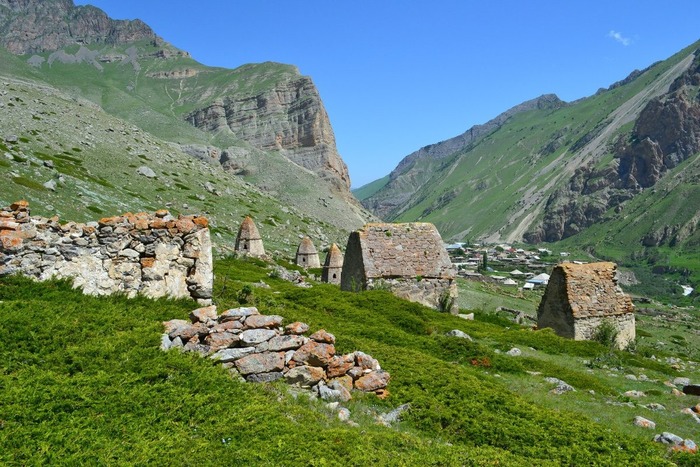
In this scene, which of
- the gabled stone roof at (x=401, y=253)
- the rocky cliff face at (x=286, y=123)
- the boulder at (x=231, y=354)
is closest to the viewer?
the boulder at (x=231, y=354)

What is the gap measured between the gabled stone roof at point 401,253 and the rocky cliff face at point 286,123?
460ft

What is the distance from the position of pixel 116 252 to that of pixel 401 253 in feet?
59.5

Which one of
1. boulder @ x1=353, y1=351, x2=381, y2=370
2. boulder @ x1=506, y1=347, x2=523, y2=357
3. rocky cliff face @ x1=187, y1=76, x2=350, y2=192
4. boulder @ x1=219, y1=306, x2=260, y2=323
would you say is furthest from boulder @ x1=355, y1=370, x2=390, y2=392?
rocky cliff face @ x1=187, y1=76, x2=350, y2=192

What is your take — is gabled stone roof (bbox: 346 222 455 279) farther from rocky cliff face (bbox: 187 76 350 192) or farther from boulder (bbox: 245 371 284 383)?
rocky cliff face (bbox: 187 76 350 192)

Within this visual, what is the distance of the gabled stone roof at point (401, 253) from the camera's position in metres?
26.8

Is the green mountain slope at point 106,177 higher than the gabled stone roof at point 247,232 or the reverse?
higher

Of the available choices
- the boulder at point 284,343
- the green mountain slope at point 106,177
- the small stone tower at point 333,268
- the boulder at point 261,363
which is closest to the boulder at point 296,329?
the boulder at point 284,343

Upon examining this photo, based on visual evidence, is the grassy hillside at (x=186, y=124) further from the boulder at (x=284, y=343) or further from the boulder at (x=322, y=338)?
the boulder at (x=284, y=343)

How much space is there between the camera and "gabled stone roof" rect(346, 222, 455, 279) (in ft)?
88.0

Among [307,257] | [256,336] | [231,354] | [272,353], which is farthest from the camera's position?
[307,257]

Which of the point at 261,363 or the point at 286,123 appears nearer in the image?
the point at 261,363

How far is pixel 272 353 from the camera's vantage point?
9.64 metres

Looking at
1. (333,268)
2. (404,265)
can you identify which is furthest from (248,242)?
(404,265)

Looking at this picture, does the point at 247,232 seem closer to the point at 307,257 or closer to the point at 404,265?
the point at 307,257
